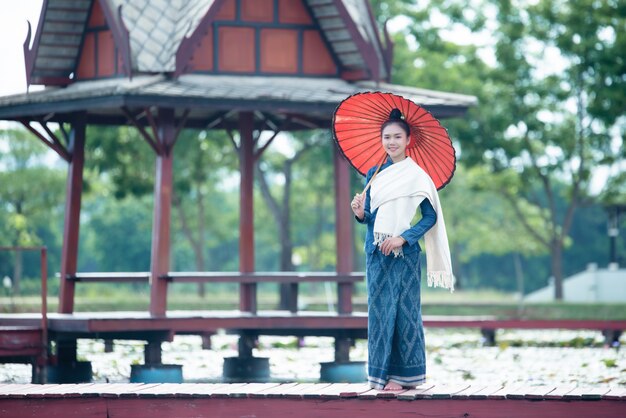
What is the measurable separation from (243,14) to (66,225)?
346 centimetres

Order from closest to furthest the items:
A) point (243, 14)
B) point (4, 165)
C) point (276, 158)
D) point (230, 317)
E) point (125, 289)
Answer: point (230, 317)
point (243, 14)
point (276, 158)
point (4, 165)
point (125, 289)

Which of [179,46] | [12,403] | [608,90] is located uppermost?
[608,90]

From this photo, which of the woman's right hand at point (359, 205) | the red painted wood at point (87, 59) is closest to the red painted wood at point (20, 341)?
the red painted wood at point (87, 59)

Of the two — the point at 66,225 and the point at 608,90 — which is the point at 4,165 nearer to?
the point at 608,90

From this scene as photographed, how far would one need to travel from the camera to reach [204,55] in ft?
54.5

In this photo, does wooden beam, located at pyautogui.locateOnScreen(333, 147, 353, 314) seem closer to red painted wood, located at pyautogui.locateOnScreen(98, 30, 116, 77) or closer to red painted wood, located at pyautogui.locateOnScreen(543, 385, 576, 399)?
red painted wood, located at pyautogui.locateOnScreen(98, 30, 116, 77)

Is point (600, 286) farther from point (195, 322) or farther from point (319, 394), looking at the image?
point (319, 394)

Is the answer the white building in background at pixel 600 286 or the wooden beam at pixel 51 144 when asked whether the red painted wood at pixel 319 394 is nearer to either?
the wooden beam at pixel 51 144

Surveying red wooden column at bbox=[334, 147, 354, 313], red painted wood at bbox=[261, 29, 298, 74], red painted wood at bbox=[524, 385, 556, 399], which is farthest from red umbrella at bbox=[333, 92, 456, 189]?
red painted wood at bbox=[261, 29, 298, 74]

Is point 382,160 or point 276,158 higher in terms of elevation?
point 276,158

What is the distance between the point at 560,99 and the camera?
33.0 m

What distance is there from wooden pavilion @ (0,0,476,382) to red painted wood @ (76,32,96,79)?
22mm

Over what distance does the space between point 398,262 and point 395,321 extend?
411 millimetres

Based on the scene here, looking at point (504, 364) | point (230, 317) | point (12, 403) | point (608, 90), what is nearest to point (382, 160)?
point (12, 403)
